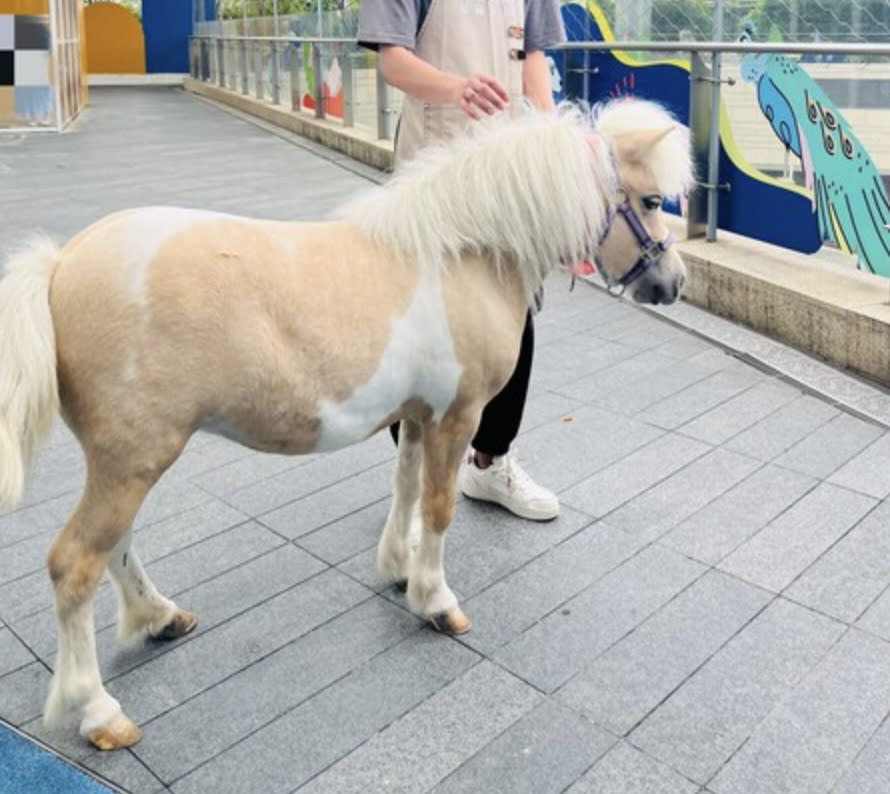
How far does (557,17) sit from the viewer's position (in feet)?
9.41

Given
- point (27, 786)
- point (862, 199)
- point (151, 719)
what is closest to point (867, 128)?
point (862, 199)

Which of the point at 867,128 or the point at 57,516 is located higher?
the point at 867,128

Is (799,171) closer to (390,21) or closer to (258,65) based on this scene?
(390,21)

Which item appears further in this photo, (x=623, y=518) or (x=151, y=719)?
(x=623, y=518)

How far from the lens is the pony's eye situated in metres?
2.38

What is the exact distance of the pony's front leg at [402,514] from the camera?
9.00ft

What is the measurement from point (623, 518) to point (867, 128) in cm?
239

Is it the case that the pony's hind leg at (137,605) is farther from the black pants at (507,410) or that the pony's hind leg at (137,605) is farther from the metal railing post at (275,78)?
the metal railing post at (275,78)

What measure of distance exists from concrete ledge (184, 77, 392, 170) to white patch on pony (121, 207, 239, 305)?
6.81 meters

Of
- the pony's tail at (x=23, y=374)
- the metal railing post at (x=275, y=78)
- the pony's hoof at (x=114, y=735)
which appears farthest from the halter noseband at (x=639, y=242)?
the metal railing post at (x=275, y=78)

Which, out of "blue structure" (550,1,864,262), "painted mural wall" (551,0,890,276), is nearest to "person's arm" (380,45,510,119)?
"painted mural wall" (551,0,890,276)

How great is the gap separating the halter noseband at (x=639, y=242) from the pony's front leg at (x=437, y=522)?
0.51 meters

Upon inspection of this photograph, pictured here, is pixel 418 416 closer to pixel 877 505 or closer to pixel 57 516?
pixel 57 516

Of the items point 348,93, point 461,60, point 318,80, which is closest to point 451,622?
point 461,60
